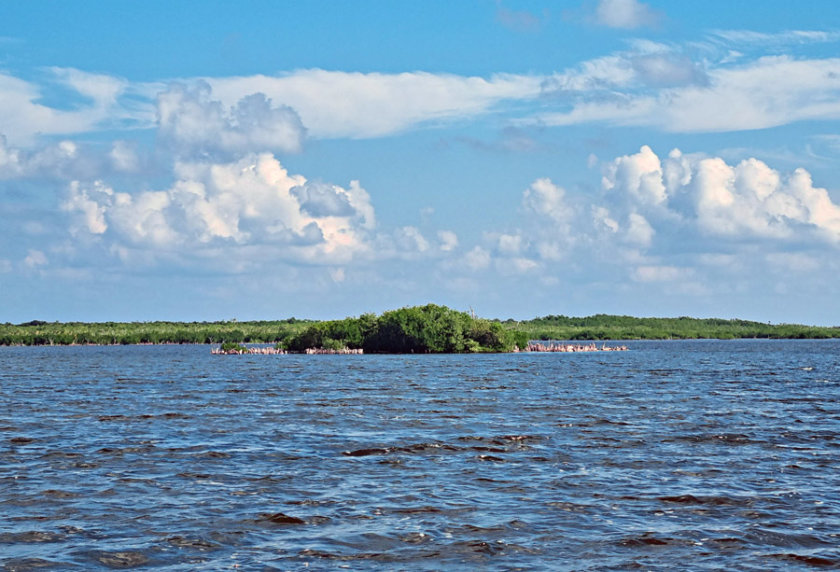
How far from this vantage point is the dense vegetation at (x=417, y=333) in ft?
469

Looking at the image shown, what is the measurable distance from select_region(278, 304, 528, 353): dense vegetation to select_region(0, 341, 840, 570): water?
93.4m

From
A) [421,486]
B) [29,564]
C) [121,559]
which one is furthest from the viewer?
[421,486]

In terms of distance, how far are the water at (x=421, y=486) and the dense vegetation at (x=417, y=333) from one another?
306 feet

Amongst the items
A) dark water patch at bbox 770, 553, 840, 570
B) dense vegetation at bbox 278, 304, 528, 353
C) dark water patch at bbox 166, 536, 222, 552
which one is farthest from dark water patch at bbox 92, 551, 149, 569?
dense vegetation at bbox 278, 304, 528, 353

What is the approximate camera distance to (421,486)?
23.9m

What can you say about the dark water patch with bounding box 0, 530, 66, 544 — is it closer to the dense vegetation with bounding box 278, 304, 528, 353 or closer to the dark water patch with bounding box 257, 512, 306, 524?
the dark water patch with bounding box 257, 512, 306, 524

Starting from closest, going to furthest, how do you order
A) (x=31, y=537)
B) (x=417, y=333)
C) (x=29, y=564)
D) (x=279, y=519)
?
(x=29, y=564) < (x=31, y=537) < (x=279, y=519) < (x=417, y=333)

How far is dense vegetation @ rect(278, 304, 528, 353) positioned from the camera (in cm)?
14288

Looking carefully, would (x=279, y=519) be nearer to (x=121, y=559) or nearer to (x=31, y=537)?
(x=121, y=559)

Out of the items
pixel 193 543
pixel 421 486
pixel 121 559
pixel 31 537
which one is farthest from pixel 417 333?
pixel 121 559

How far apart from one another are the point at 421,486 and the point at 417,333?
12054cm

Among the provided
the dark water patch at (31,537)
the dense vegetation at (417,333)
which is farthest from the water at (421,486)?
the dense vegetation at (417,333)

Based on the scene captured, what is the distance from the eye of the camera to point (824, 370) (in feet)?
304

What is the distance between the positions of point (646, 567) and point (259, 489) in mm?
10736
